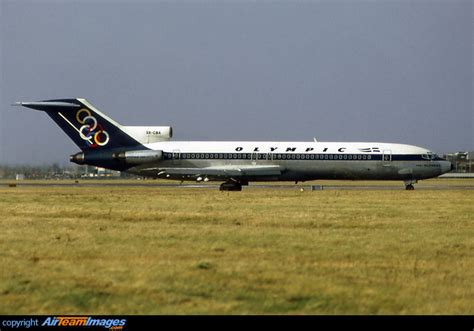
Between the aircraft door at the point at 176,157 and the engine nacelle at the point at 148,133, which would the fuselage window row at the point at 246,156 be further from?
the engine nacelle at the point at 148,133

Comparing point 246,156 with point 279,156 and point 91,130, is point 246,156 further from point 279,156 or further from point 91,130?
point 91,130

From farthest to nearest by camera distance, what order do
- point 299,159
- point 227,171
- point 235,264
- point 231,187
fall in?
point 299,159 < point 231,187 < point 227,171 < point 235,264

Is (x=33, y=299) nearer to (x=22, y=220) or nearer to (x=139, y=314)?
(x=139, y=314)

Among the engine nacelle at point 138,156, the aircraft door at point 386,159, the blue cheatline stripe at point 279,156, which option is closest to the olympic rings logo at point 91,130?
the engine nacelle at point 138,156

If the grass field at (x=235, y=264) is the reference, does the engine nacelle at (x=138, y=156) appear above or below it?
above

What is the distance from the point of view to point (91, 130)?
45.9m

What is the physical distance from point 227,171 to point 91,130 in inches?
382

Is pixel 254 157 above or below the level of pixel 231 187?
above

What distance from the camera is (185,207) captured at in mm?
27781

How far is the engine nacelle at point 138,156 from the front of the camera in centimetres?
4544

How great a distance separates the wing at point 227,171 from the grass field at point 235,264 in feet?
72.0

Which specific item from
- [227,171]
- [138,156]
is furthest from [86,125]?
[227,171]

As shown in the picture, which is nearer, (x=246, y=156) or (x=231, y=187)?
(x=231, y=187)
